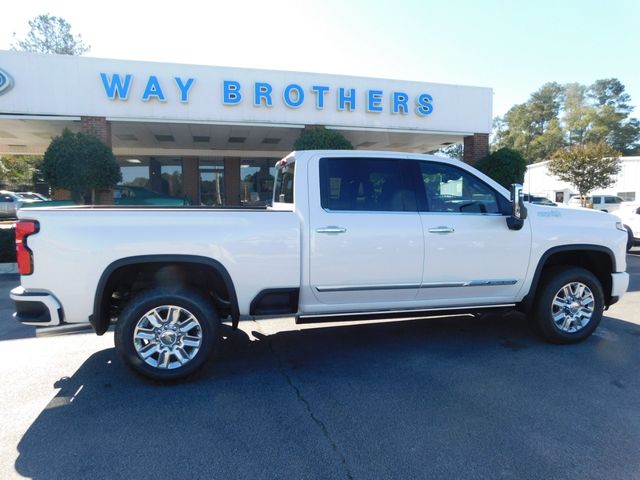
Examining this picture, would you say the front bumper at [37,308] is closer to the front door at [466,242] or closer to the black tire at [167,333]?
the black tire at [167,333]

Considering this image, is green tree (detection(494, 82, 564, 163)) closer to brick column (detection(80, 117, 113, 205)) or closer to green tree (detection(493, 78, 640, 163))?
green tree (detection(493, 78, 640, 163))

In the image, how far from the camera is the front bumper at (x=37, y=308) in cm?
333

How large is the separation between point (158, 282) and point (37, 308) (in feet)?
3.01

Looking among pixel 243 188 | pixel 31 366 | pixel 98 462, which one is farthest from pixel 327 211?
pixel 243 188

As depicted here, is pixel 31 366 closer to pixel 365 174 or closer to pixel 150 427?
pixel 150 427

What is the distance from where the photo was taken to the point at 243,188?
21562mm

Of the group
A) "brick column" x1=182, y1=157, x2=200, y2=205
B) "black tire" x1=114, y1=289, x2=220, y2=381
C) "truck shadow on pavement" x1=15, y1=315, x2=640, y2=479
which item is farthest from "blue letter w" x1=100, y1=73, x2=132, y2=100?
"black tire" x1=114, y1=289, x2=220, y2=381

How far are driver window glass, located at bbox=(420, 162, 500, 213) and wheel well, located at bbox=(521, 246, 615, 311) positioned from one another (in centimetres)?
84

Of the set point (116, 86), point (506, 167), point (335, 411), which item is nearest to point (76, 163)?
point (116, 86)

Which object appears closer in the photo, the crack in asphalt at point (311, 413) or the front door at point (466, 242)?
the crack in asphalt at point (311, 413)

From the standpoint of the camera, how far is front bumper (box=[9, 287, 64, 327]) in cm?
333

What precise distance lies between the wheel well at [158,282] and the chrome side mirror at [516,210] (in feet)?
9.00

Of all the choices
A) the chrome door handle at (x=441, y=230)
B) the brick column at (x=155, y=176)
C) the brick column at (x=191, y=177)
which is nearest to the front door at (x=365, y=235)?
the chrome door handle at (x=441, y=230)

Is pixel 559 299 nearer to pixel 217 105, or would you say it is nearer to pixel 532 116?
pixel 217 105
